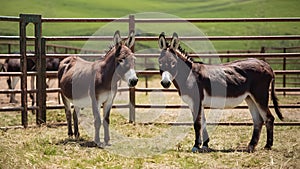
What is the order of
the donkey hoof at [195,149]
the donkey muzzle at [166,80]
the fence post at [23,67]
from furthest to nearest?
the fence post at [23,67]
the donkey hoof at [195,149]
the donkey muzzle at [166,80]

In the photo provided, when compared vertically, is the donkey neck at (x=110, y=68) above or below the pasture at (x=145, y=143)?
above

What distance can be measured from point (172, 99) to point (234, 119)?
4616 millimetres

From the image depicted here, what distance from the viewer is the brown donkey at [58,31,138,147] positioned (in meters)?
6.87

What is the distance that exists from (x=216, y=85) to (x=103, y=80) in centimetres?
173

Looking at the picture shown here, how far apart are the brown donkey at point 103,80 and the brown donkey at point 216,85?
59 cm

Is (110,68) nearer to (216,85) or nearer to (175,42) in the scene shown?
(175,42)

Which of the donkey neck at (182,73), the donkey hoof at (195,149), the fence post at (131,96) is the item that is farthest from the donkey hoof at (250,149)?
the fence post at (131,96)

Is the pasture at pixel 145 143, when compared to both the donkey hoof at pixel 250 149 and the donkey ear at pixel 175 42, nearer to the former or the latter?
the donkey hoof at pixel 250 149

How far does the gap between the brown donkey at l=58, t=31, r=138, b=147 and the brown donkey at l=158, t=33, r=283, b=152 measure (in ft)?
1.92

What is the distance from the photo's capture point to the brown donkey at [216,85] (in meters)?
6.69

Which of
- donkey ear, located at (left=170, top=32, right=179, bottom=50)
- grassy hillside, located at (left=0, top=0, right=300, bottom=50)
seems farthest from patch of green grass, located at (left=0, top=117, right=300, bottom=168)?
grassy hillside, located at (left=0, top=0, right=300, bottom=50)

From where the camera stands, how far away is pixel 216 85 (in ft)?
22.4

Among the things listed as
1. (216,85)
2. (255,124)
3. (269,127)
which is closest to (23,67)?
(216,85)

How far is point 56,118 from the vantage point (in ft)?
31.9
